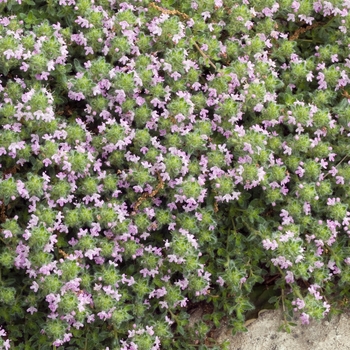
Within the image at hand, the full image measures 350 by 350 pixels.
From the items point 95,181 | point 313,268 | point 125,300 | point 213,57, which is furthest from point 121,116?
point 313,268

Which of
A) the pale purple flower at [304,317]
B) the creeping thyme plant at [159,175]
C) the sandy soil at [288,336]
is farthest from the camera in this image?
the sandy soil at [288,336]

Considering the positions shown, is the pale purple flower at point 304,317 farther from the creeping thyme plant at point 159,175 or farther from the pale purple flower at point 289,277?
the pale purple flower at point 289,277

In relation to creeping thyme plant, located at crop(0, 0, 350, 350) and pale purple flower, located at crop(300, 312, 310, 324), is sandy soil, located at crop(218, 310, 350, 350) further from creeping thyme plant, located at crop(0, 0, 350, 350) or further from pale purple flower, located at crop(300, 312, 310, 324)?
pale purple flower, located at crop(300, 312, 310, 324)

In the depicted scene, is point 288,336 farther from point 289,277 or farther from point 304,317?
point 289,277

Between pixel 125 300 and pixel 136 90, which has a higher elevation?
pixel 136 90

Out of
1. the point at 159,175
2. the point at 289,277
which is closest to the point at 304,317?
the point at 289,277

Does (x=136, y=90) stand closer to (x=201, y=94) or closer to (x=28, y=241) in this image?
(x=201, y=94)

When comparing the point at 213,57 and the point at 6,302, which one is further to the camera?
the point at 213,57

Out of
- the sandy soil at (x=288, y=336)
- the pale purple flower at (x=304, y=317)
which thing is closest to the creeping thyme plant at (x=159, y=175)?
the pale purple flower at (x=304, y=317)
